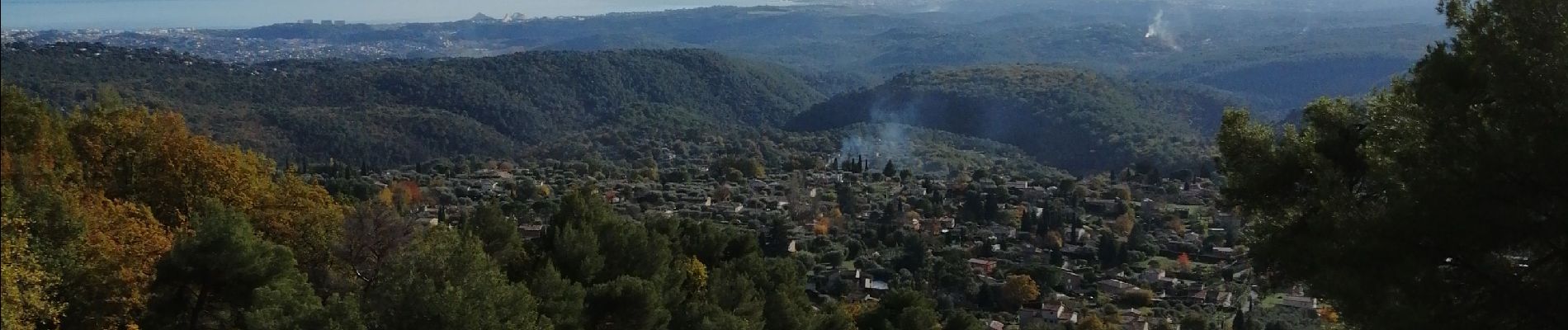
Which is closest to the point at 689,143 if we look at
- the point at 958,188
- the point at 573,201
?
the point at 958,188

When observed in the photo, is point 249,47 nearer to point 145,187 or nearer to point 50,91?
point 50,91

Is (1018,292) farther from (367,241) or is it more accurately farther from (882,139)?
(882,139)

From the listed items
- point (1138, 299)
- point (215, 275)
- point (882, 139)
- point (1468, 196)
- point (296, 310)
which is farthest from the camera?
point (882, 139)

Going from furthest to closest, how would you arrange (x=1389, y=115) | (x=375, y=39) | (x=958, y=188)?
(x=375, y=39), (x=958, y=188), (x=1389, y=115)

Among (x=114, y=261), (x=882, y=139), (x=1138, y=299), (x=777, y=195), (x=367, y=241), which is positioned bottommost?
(x=882, y=139)

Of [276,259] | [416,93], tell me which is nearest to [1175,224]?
[276,259]

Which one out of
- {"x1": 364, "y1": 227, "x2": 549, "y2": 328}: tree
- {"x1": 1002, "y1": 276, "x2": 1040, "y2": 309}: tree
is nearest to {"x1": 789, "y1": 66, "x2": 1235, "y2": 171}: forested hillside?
{"x1": 1002, "y1": 276, "x2": 1040, "y2": 309}: tree
